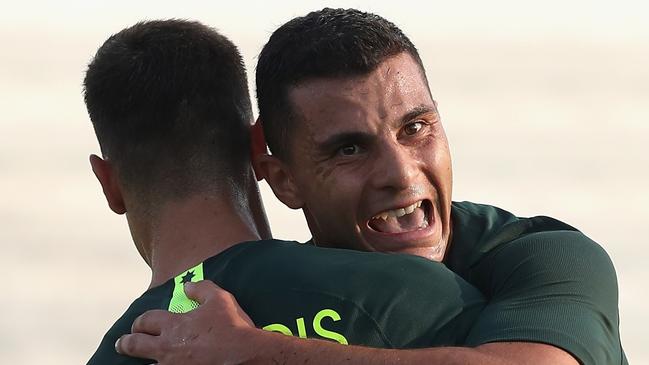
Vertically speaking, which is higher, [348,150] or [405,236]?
[348,150]

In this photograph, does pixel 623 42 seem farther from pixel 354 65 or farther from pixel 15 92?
pixel 354 65

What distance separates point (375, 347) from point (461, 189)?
6.42 m

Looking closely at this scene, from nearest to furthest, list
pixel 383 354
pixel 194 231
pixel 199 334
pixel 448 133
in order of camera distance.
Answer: pixel 383 354 < pixel 199 334 < pixel 194 231 < pixel 448 133

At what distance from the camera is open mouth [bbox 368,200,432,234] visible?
14.2ft

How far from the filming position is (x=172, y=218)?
13.9 ft

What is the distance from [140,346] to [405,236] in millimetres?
804

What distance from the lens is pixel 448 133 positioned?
10.9 meters

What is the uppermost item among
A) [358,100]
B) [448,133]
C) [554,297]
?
[358,100]

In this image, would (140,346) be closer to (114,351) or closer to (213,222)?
(114,351)

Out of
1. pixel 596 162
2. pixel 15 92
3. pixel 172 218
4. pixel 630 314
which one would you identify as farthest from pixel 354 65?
pixel 15 92

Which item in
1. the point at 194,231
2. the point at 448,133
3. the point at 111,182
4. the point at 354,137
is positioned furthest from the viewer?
the point at 448,133

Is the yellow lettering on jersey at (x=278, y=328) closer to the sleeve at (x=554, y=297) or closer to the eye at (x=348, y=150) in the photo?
the sleeve at (x=554, y=297)

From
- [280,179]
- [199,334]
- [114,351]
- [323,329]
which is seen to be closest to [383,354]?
[323,329]

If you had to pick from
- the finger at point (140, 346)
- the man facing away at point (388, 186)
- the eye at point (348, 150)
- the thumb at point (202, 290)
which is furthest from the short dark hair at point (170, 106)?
the finger at point (140, 346)
